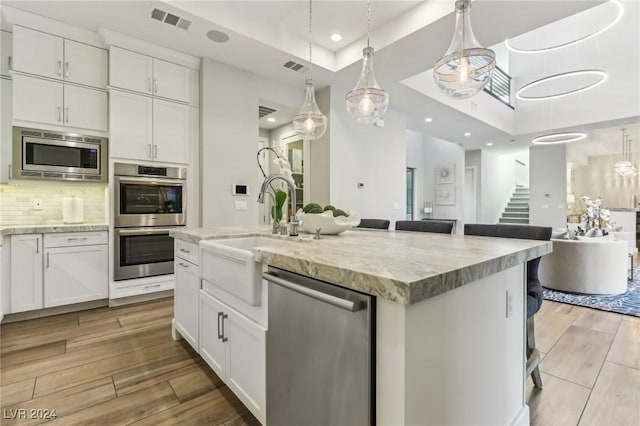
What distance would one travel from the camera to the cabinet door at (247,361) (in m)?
1.33

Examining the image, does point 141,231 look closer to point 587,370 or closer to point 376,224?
point 376,224

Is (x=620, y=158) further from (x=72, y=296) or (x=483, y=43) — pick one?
(x=72, y=296)

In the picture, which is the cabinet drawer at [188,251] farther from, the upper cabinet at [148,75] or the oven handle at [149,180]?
the upper cabinet at [148,75]

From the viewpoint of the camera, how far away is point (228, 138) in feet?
12.8

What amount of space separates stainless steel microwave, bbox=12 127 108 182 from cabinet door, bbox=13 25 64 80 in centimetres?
59

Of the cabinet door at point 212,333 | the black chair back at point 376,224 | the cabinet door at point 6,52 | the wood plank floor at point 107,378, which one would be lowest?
the wood plank floor at point 107,378

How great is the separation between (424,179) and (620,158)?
746 centimetres

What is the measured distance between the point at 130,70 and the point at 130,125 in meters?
0.60

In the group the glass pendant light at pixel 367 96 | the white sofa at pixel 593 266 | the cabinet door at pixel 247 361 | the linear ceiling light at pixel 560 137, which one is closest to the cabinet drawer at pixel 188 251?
the cabinet door at pixel 247 361

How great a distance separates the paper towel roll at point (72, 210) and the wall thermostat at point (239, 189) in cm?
164

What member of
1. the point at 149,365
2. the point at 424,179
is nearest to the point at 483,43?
the point at 149,365

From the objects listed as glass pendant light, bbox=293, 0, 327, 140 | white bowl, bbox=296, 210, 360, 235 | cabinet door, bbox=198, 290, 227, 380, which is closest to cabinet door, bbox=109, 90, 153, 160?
glass pendant light, bbox=293, 0, 327, 140

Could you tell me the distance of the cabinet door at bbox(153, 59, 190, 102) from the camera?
11.4 ft

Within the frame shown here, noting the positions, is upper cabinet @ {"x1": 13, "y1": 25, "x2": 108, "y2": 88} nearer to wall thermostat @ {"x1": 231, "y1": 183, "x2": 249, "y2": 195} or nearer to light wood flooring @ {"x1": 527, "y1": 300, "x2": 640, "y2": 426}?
wall thermostat @ {"x1": 231, "y1": 183, "x2": 249, "y2": 195}
